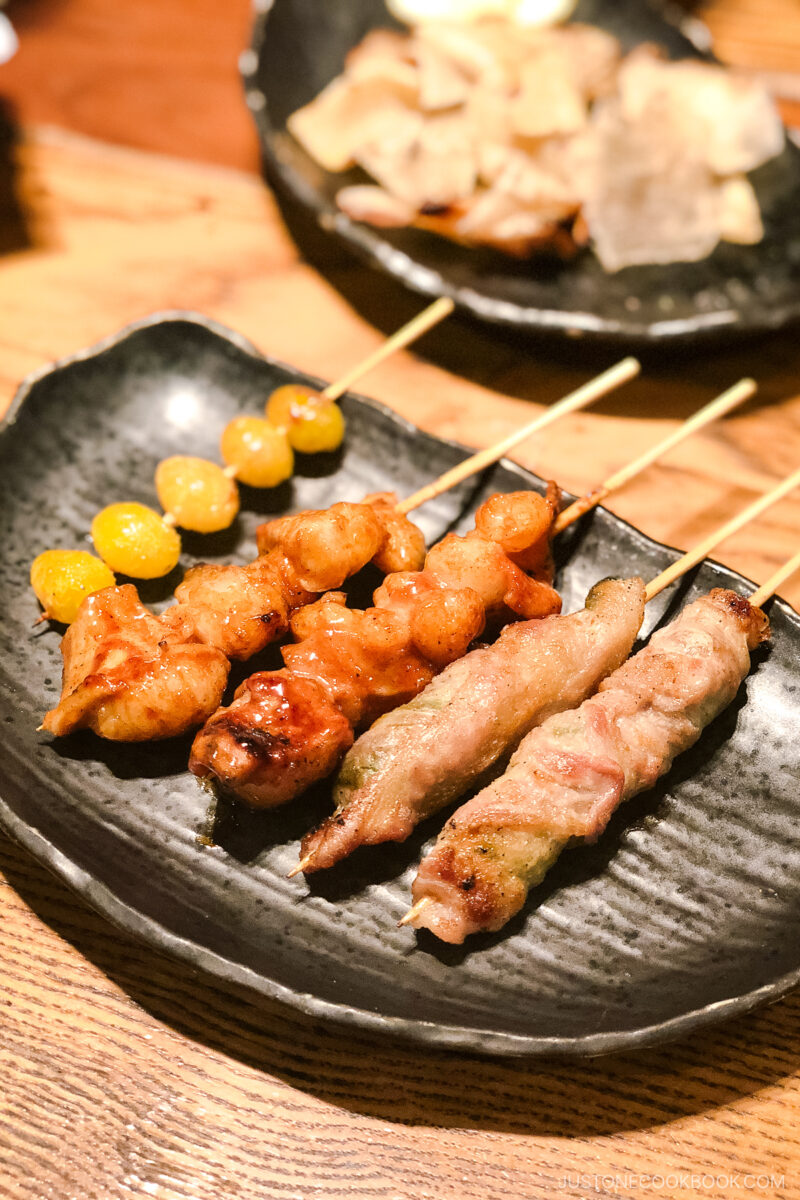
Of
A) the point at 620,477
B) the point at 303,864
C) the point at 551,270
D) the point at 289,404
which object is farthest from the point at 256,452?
the point at 551,270

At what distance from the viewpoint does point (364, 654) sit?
258cm

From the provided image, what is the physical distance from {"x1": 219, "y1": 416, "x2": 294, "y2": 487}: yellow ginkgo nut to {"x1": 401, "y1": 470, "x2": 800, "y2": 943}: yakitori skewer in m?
1.40

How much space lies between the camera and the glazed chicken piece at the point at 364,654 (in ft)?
7.64

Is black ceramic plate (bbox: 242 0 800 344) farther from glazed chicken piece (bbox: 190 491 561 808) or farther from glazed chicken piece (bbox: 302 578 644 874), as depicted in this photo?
glazed chicken piece (bbox: 302 578 644 874)

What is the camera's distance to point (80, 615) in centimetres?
264

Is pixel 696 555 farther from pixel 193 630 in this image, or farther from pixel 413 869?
pixel 193 630

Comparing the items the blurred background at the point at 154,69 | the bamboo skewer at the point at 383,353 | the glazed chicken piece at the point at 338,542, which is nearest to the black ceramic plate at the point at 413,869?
the glazed chicken piece at the point at 338,542

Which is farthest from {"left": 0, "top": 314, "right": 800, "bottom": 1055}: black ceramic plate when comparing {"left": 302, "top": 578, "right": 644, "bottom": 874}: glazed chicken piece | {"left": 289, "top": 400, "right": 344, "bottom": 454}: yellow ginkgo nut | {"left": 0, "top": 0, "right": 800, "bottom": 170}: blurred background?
{"left": 0, "top": 0, "right": 800, "bottom": 170}: blurred background

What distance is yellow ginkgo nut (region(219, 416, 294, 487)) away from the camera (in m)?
3.22

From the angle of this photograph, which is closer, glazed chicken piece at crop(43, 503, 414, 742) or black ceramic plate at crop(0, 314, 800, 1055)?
black ceramic plate at crop(0, 314, 800, 1055)

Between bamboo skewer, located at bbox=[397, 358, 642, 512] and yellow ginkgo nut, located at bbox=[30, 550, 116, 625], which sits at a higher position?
bamboo skewer, located at bbox=[397, 358, 642, 512]

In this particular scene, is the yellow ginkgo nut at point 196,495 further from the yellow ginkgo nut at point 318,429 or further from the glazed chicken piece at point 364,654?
the glazed chicken piece at point 364,654

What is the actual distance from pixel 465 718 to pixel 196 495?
1.29 metres

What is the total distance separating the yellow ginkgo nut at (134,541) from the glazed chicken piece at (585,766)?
133 centimetres
